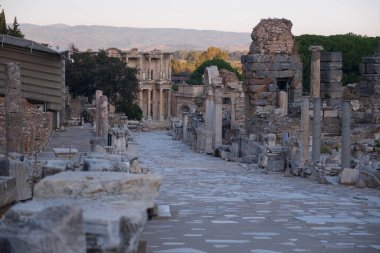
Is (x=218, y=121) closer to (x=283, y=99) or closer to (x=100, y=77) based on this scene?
(x=283, y=99)

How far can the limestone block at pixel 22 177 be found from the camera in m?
10.5

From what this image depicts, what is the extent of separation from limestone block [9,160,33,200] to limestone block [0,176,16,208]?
2.34 ft

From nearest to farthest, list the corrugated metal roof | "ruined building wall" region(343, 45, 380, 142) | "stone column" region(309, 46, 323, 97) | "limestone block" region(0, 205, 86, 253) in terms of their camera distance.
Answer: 1. "limestone block" region(0, 205, 86, 253)
2. the corrugated metal roof
3. "stone column" region(309, 46, 323, 97)
4. "ruined building wall" region(343, 45, 380, 142)

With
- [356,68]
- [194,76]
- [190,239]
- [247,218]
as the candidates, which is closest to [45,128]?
[247,218]

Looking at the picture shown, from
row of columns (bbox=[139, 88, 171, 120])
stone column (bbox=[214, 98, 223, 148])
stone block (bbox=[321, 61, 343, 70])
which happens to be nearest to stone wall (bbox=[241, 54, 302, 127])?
stone block (bbox=[321, 61, 343, 70])

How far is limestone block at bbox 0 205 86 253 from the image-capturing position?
5.00m

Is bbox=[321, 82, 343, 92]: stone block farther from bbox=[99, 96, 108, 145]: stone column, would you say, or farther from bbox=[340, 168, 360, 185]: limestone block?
bbox=[340, 168, 360, 185]: limestone block

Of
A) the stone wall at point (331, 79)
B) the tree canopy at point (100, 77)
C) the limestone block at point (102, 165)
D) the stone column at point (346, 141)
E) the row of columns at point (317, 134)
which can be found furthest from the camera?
the tree canopy at point (100, 77)

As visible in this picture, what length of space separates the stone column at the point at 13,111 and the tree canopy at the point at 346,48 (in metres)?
40.7

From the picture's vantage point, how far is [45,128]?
25.9 m

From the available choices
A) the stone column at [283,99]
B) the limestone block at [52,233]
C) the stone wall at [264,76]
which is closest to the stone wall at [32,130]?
the stone column at [283,99]

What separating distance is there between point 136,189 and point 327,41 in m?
58.4

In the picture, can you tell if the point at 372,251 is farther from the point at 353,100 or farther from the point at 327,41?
the point at 327,41

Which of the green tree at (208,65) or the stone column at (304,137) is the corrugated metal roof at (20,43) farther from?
the green tree at (208,65)
